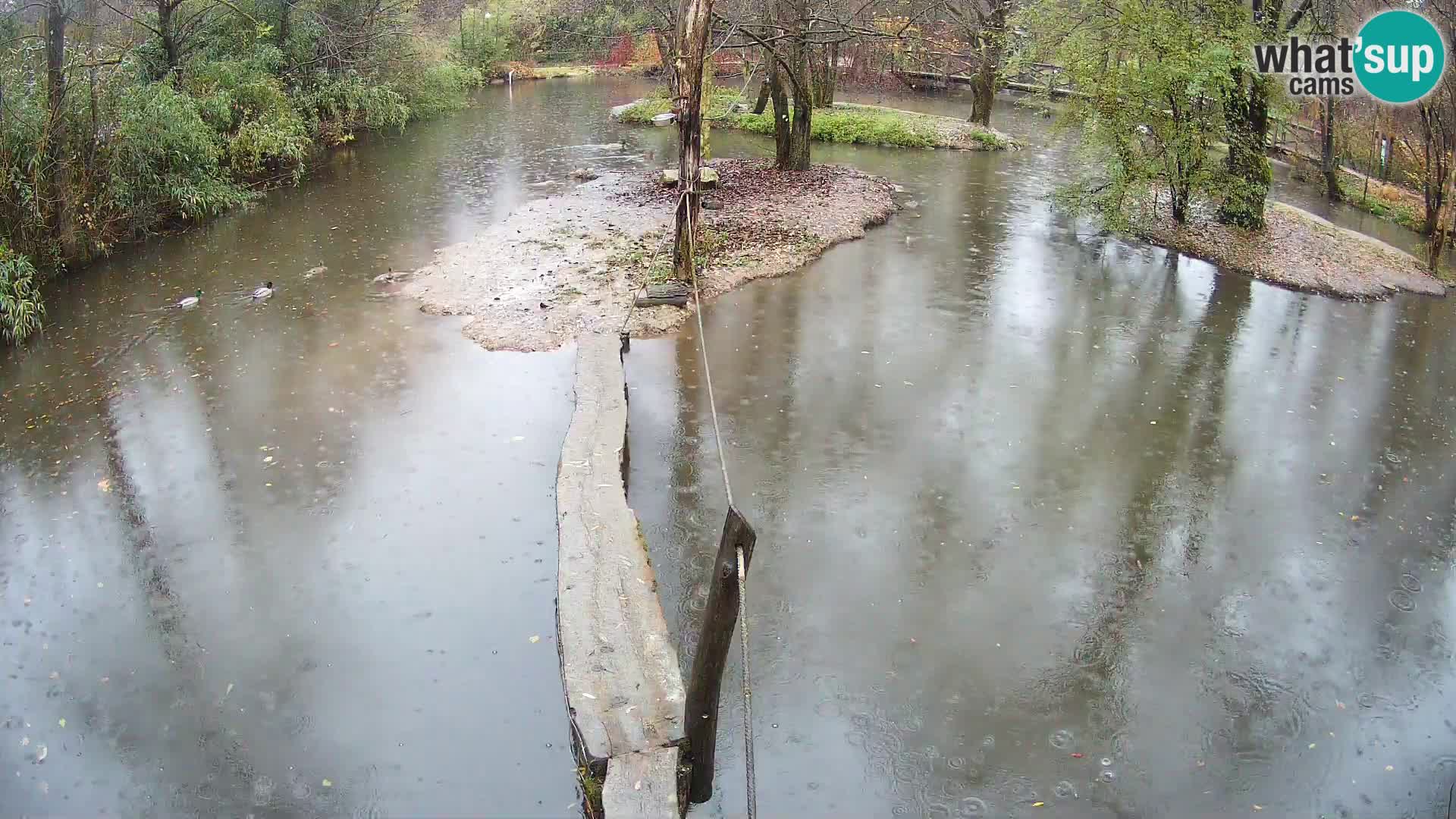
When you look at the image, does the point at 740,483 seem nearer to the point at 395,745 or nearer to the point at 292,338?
the point at 395,745

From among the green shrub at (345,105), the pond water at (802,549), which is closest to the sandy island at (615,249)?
the pond water at (802,549)

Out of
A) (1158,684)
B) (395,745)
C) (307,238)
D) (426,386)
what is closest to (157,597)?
(395,745)

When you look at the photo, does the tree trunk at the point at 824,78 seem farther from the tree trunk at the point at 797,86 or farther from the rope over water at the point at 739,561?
the rope over water at the point at 739,561

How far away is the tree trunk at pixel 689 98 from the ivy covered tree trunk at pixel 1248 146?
281 inches

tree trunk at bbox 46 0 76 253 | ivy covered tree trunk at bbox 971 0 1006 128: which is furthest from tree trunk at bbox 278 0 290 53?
ivy covered tree trunk at bbox 971 0 1006 128

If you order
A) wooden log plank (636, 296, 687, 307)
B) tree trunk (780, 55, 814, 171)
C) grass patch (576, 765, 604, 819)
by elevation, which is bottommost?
grass patch (576, 765, 604, 819)

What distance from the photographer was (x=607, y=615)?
504 cm

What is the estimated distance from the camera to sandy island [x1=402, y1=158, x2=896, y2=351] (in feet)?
34.0

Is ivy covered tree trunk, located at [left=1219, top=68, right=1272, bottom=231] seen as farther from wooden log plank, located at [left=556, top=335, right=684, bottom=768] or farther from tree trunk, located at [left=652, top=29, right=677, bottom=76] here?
wooden log plank, located at [left=556, top=335, right=684, bottom=768]

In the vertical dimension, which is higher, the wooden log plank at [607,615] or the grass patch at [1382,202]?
the grass patch at [1382,202]

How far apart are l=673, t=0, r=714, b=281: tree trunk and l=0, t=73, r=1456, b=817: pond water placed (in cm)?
132

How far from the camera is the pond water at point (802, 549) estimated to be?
4.62m

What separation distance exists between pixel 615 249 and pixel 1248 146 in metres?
8.66

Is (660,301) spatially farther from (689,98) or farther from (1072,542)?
(1072,542)
